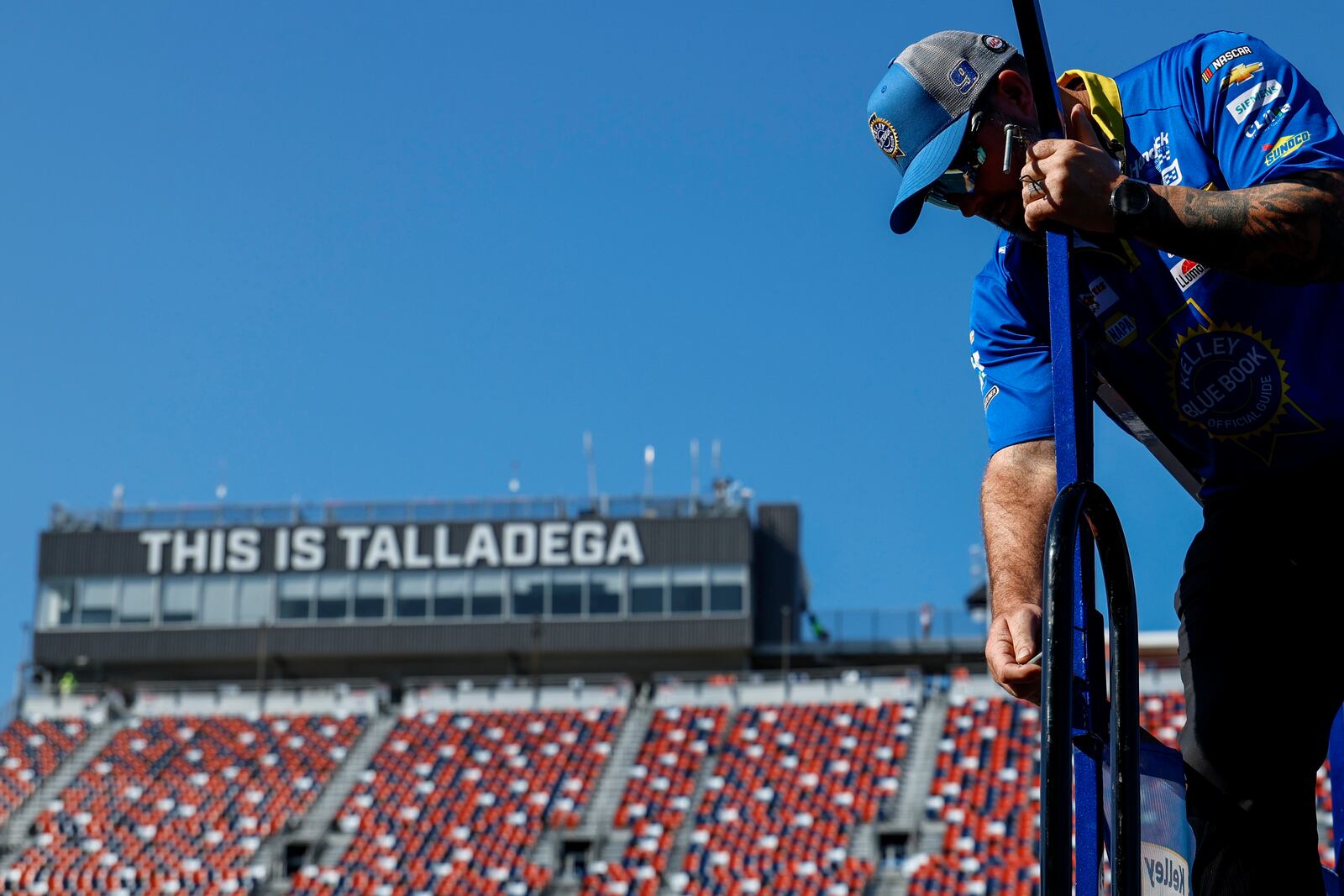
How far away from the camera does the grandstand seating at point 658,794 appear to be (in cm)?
2975

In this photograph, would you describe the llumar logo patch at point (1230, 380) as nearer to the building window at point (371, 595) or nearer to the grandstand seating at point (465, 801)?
the grandstand seating at point (465, 801)

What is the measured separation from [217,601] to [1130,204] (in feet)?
139

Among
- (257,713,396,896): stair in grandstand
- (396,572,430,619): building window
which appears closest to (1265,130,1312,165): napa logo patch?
(257,713,396,896): stair in grandstand

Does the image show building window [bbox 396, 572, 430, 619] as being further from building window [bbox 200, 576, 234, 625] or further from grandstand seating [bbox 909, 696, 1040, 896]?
grandstand seating [bbox 909, 696, 1040, 896]

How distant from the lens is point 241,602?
140 ft

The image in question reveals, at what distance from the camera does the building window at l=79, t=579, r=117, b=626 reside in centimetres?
4325

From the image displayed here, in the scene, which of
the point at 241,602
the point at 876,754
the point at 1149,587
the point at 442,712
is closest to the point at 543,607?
the point at 442,712

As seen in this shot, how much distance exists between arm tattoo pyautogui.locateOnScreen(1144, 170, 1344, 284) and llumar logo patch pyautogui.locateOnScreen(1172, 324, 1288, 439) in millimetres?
372

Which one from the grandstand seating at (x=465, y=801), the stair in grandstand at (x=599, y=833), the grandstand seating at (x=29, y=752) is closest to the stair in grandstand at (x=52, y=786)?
the grandstand seating at (x=29, y=752)

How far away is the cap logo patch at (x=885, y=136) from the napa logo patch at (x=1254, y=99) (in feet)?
1.71

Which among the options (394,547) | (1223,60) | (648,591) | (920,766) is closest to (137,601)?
(394,547)

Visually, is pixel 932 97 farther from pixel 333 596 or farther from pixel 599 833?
pixel 333 596

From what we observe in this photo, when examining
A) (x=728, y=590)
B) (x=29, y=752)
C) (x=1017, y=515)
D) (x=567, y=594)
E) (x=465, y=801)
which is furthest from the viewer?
(x=567, y=594)

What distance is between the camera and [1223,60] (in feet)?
9.50
